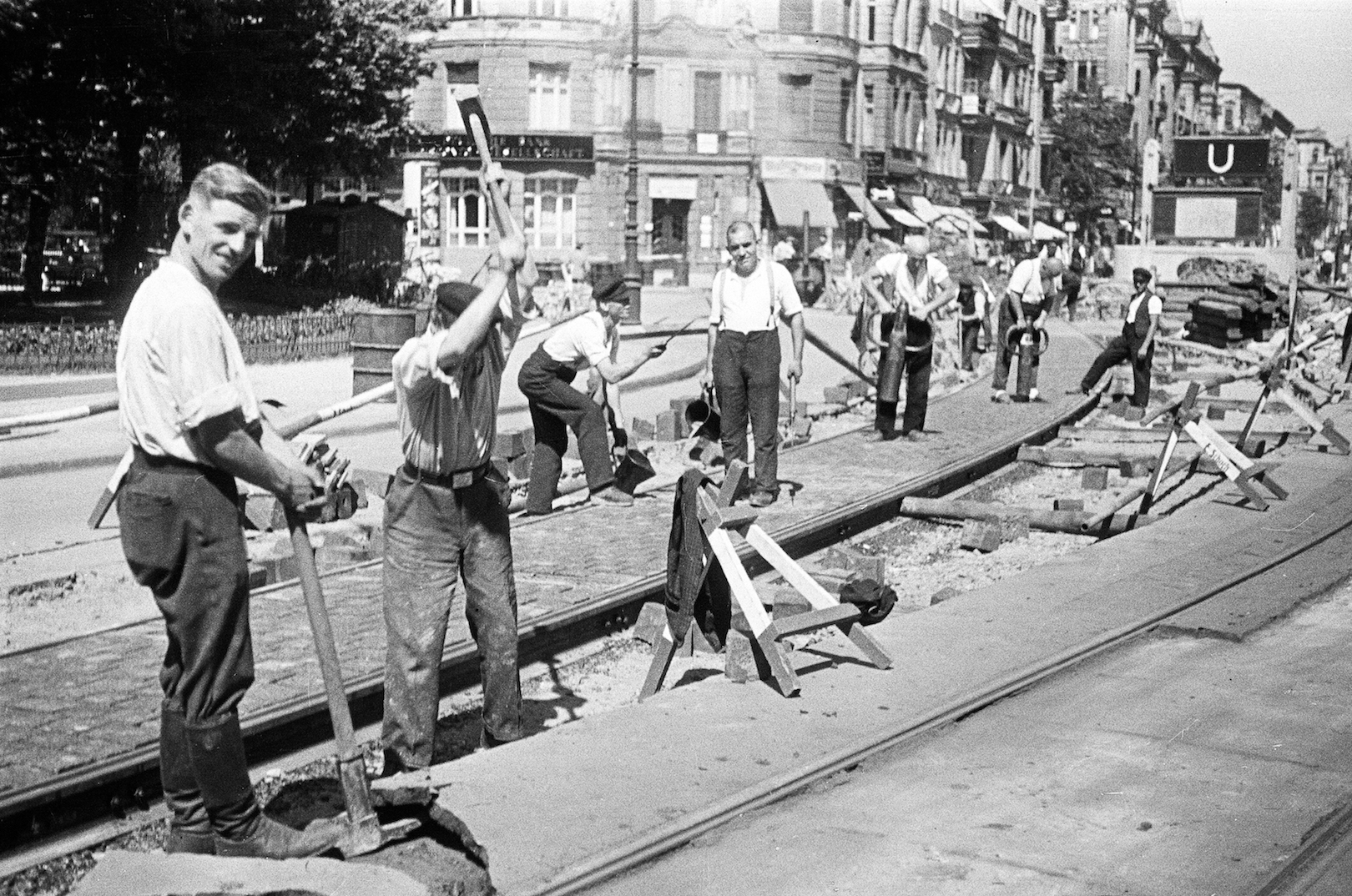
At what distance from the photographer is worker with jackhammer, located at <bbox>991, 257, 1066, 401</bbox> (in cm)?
1939

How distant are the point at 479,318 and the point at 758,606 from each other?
198 centimetres

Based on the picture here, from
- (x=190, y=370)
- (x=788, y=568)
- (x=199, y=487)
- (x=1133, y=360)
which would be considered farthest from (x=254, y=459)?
(x=1133, y=360)

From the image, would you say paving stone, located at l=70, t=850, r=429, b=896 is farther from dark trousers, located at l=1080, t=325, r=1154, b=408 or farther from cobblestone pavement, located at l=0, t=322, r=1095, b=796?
dark trousers, located at l=1080, t=325, r=1154, b=408

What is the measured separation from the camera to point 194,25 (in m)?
16.4

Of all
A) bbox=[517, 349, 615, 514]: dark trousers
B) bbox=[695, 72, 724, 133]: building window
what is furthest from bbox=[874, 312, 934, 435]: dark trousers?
bbox=[695, 72, 724, 133]: building window

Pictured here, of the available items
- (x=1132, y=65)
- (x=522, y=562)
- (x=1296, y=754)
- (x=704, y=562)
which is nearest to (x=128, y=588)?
(x=522, y=562)

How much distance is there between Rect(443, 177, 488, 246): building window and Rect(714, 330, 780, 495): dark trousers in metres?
7.10

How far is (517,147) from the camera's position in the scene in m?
19.0

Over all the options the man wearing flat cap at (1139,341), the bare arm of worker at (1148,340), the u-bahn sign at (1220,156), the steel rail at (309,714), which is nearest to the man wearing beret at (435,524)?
the steel rail at (309,714)

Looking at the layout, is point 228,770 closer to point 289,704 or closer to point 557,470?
point 289,704

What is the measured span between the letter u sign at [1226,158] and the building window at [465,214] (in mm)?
33453

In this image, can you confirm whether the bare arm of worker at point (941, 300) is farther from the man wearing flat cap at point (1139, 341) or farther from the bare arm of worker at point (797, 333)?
the man wearing flat cap at point (1139, 341)

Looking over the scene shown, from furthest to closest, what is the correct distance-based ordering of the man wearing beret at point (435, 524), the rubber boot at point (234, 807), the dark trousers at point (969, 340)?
the dark trousers at point (969, 340), the man wearing beret at point (435, 524), the rubber boot at point (234, 807)

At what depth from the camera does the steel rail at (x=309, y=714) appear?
18.0 ft
